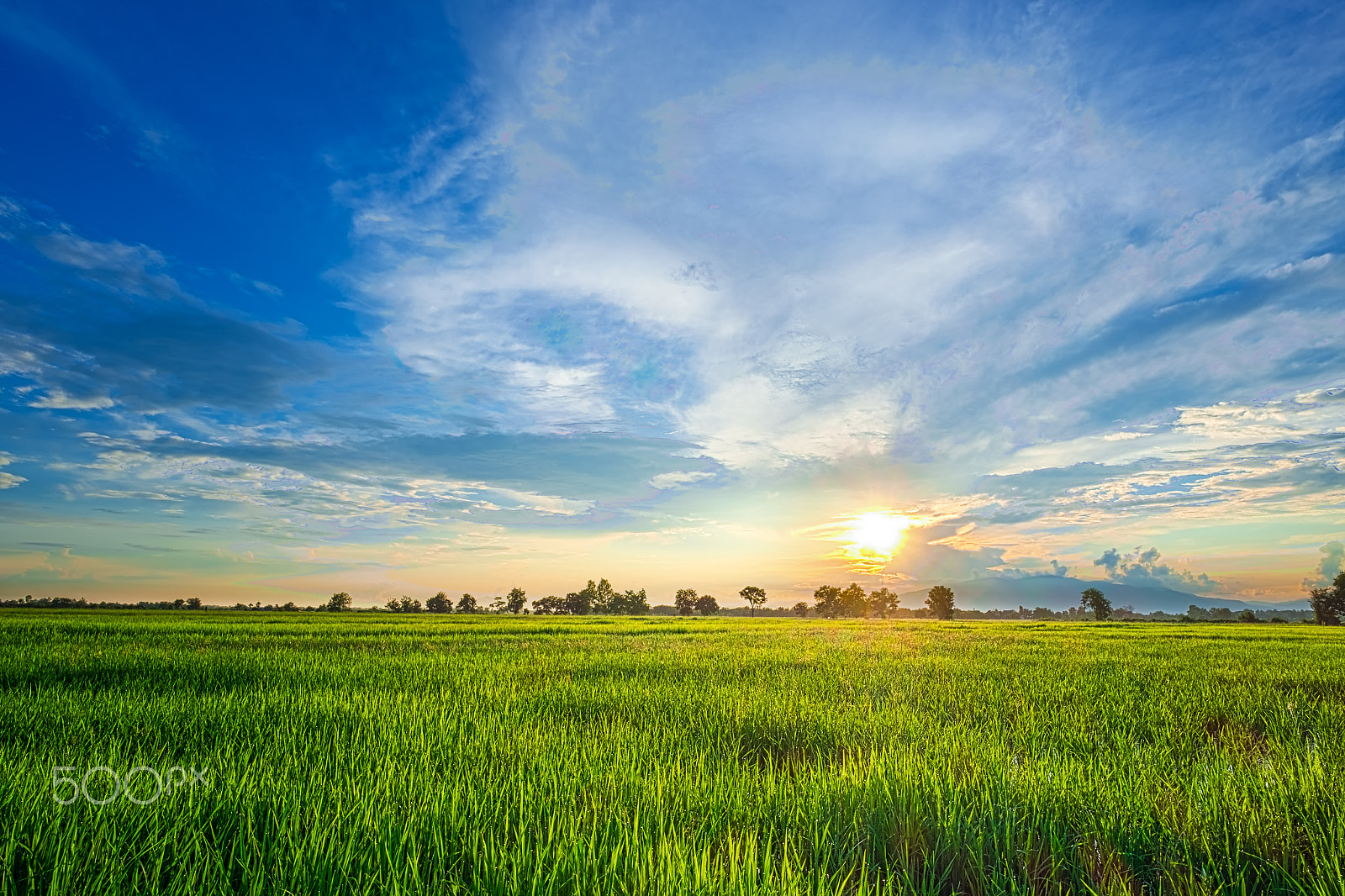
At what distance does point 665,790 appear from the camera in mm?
2760

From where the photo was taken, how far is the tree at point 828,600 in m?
128

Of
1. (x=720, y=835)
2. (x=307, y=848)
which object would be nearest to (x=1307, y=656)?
(x=720, y=835)

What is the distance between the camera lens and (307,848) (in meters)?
1.97

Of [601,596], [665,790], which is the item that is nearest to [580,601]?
[601,596]

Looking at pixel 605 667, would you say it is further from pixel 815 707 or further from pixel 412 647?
pixel 412 647

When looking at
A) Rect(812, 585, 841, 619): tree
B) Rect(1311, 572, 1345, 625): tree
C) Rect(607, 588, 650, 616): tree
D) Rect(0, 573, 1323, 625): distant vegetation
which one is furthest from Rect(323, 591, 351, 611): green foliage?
Rect(1311, 572, 1345, 625): tree

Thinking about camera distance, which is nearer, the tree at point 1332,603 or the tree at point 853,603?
the tree at point 1332,603

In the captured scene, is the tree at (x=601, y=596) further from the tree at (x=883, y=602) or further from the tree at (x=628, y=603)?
the tree at (x=883, y=602)

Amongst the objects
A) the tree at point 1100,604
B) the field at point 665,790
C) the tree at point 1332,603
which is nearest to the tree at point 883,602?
the tree at point 1100,604

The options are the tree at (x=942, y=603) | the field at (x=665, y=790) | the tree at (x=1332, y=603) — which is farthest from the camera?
the tree at (x=942, y=603)

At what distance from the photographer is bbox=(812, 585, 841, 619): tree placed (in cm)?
12788

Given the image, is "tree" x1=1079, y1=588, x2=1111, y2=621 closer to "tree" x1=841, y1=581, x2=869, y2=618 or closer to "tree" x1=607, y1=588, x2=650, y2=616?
"tree" x1=841, y1=581, x2=869, y2=618

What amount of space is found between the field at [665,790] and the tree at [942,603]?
115635mm

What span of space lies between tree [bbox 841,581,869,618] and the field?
12840 centimetres
